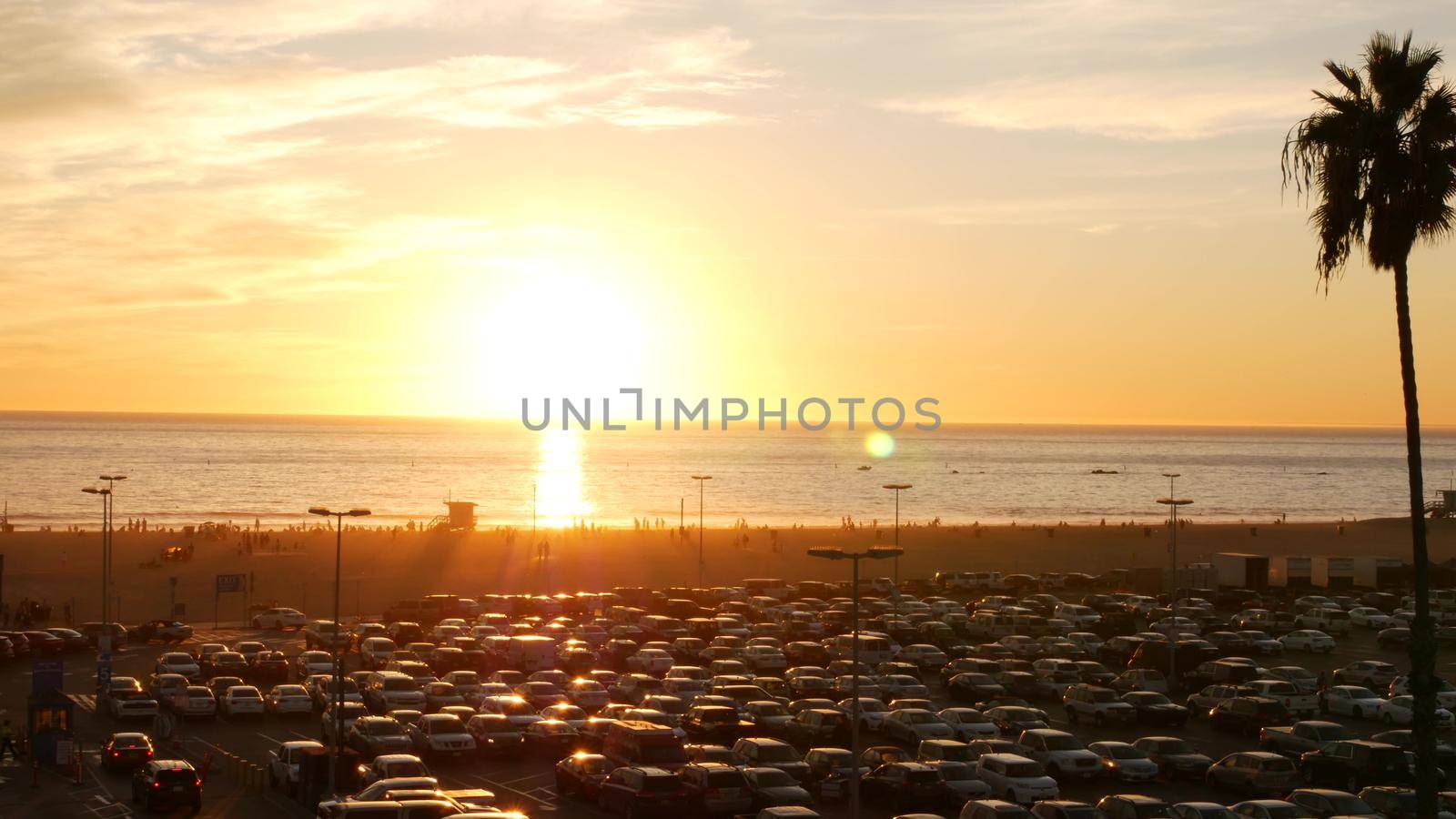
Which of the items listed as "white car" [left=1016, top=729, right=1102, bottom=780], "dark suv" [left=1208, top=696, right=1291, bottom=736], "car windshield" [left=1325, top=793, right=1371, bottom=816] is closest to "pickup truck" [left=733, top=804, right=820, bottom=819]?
"white car" [left=1016, top=729, right=1102, bottom=780]

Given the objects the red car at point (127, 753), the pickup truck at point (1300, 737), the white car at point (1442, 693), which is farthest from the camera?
the white car at point (1442, 693)

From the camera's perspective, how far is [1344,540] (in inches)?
4350

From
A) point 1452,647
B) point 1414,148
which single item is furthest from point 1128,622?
point 1414,148

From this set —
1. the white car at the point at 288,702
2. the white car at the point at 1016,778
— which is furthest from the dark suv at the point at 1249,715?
the white car at the point at 288,702

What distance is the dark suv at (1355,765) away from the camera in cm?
3278

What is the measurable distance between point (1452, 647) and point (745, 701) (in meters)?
32.5

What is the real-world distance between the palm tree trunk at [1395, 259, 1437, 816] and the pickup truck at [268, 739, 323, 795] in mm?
22924

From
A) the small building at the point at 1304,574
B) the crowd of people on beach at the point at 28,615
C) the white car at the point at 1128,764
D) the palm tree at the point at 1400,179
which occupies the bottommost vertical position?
the white car at the point at 1128,764

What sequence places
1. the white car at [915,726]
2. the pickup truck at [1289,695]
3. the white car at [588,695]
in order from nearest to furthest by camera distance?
the white car at [915,726]
the pickup truck at [1289,695]
the white car at [588,695]

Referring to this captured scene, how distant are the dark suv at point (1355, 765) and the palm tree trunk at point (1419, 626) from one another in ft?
45.1

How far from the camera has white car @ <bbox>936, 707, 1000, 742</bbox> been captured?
3803 centimetres

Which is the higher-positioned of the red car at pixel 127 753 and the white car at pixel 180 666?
the white car at pixel 180 666

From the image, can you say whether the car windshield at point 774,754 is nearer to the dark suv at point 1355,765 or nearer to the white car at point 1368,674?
the dark suv at point 1355,765

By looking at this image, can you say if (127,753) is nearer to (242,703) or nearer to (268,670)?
(242,703)
